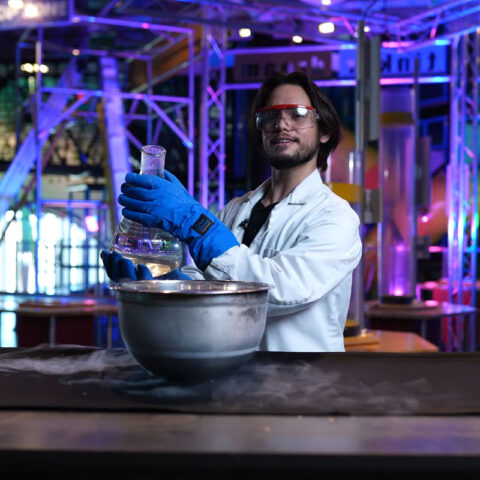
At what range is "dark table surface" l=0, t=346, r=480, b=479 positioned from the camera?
2.39 ft

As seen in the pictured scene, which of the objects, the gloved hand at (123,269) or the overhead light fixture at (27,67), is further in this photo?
the overhead light fixture at (27,67)

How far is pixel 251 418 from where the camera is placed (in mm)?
896

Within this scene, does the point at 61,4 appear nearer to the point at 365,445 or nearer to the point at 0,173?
the point at 0,173

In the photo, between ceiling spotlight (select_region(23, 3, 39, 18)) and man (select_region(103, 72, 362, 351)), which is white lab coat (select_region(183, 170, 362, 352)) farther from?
ceiling spotlight (select_region(23, 3, 39, 18))

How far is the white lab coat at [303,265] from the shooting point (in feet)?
5.02

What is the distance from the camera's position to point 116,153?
8.61 metres

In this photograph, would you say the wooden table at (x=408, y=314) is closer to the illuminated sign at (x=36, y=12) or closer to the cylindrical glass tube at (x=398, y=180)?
the cylindrical glass tube at (x=398, y=180)

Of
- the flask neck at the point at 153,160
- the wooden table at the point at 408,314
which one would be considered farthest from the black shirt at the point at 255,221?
the wooden table at the point at 408,314

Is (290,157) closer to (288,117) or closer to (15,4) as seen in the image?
(288,117)

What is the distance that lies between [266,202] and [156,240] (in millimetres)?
647

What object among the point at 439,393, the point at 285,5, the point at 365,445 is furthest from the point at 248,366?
the point at 285,5

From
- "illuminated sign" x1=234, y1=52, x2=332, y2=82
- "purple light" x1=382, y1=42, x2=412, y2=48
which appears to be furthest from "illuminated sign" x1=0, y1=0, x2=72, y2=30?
"purple light" x1=382, y1=42, x2=412, y2=48

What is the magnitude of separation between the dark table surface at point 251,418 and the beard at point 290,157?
Answer: 71 cm

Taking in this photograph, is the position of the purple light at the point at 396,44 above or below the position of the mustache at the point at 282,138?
above
